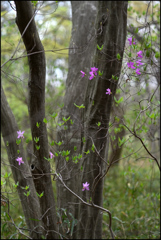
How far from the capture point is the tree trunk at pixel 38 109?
1928 mm

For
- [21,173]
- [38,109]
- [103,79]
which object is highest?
[103,79]

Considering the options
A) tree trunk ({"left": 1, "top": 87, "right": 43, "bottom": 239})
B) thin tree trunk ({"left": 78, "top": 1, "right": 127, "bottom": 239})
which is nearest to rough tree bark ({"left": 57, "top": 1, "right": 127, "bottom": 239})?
thin tree trunk ({"left": 78, "top": 1, "right": 127, "bottom": 239})

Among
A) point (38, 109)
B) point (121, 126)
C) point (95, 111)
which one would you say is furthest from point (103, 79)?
point (121, 126)

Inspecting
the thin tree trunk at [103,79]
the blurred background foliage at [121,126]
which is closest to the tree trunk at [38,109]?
the blurred background foliage at [121,126]

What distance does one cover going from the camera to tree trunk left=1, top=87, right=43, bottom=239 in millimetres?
2512

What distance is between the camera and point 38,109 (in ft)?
7.24

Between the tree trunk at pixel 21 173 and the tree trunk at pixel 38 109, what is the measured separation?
0.59 ft

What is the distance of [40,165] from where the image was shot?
2.22 m

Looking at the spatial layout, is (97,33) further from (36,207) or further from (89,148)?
(36,207)

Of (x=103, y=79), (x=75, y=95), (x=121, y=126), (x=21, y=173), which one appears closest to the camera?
(x=103, y=79)

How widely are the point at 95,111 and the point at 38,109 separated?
51 centimetres

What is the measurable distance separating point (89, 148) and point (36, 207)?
0.87 m

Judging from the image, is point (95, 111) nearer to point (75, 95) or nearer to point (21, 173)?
point (75, 95)

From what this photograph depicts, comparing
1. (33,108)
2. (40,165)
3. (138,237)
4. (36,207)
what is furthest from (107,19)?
(138,237)
